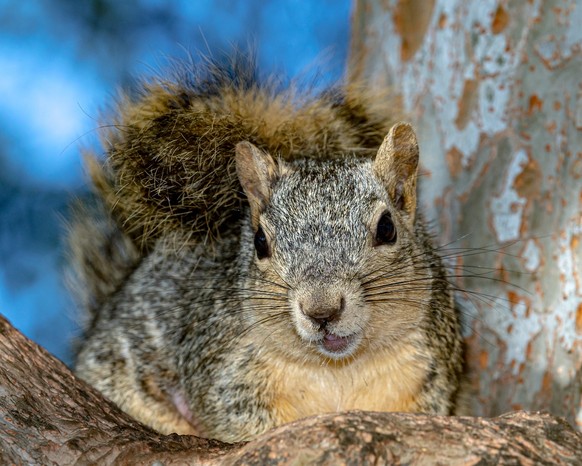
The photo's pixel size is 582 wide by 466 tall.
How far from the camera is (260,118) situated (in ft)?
8.67

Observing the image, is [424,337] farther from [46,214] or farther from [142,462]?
[46,214]

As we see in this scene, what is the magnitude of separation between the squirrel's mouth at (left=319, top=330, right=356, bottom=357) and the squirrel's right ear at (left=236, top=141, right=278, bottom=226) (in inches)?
20.5

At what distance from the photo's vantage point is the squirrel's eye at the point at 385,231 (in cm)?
208

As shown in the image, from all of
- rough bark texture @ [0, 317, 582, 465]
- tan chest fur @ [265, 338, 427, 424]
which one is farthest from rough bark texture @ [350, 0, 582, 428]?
rough bark texture @ [0, 317, 582, 465]

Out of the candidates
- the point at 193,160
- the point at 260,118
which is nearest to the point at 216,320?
the point at 193,160

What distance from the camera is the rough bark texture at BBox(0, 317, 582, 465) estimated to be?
1388 mm

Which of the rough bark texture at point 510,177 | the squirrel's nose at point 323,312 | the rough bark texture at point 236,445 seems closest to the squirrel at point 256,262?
the squirrel's nose at point 323,312

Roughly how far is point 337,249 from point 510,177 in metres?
0.95

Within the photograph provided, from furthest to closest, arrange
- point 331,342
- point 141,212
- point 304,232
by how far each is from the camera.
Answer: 1. point 141,212
2. point 304,232
3. point 331,342

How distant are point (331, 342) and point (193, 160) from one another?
88 centimetres

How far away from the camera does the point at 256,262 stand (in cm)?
219

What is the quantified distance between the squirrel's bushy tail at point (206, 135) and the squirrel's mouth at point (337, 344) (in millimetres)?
815

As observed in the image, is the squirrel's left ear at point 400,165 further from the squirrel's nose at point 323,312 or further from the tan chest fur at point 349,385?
the squirrel's nose at point 323,312

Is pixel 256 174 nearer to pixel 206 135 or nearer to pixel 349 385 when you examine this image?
pixel 206 135
